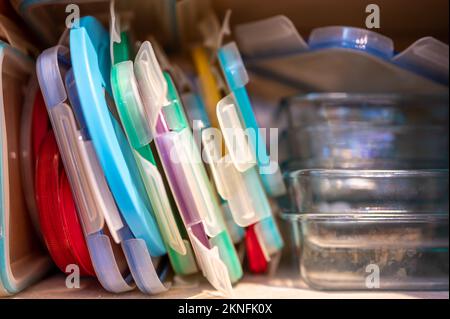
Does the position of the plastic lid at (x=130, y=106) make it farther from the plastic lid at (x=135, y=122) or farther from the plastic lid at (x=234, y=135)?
the plastic lid at (x=234, y=135)

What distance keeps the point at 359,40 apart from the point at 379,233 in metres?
0.29

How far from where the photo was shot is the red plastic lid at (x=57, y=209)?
1.86 feet

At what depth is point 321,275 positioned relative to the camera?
640mm

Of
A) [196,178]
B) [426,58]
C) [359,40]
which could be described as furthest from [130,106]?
[426,58]

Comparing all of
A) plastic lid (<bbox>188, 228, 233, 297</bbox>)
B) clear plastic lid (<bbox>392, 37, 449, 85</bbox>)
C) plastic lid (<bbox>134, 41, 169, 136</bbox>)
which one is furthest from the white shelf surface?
clear plastic lid (<bbox>392, 37, 449, 85</bbox>)

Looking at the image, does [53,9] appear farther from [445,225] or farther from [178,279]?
[445,225]

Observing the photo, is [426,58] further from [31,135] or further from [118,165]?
[31,135]

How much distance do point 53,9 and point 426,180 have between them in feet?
2.06

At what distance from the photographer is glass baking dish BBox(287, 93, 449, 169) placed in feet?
2.41

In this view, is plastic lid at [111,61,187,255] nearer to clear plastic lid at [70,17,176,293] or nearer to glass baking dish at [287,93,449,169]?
clear plastic lid at [70,17,176,293]

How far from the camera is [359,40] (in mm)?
634

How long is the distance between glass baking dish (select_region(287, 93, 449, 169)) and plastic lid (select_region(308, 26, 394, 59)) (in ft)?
0.40
